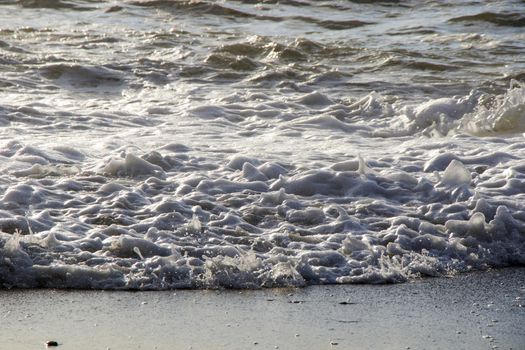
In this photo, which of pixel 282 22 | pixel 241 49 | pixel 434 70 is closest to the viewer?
pixel 434 70

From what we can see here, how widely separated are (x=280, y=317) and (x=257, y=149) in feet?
9.02

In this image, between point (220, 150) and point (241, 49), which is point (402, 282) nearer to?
point (220, 150)

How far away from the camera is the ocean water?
4.96 m

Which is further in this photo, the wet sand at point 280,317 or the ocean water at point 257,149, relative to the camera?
the ocean water at point 257,149

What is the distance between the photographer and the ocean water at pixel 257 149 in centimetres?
496

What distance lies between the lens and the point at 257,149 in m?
6.89

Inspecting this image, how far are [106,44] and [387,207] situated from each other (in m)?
6.10

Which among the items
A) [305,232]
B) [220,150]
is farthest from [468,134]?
[305,232]

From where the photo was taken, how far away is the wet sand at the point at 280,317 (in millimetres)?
3979

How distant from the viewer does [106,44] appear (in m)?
11.0

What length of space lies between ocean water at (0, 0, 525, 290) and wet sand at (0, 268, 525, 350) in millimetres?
177

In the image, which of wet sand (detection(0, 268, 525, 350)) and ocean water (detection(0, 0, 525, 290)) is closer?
wet sand (detection(0, 268, 525, 350))

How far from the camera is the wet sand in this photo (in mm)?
3979

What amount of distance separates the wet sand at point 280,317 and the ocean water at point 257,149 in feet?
0.58
